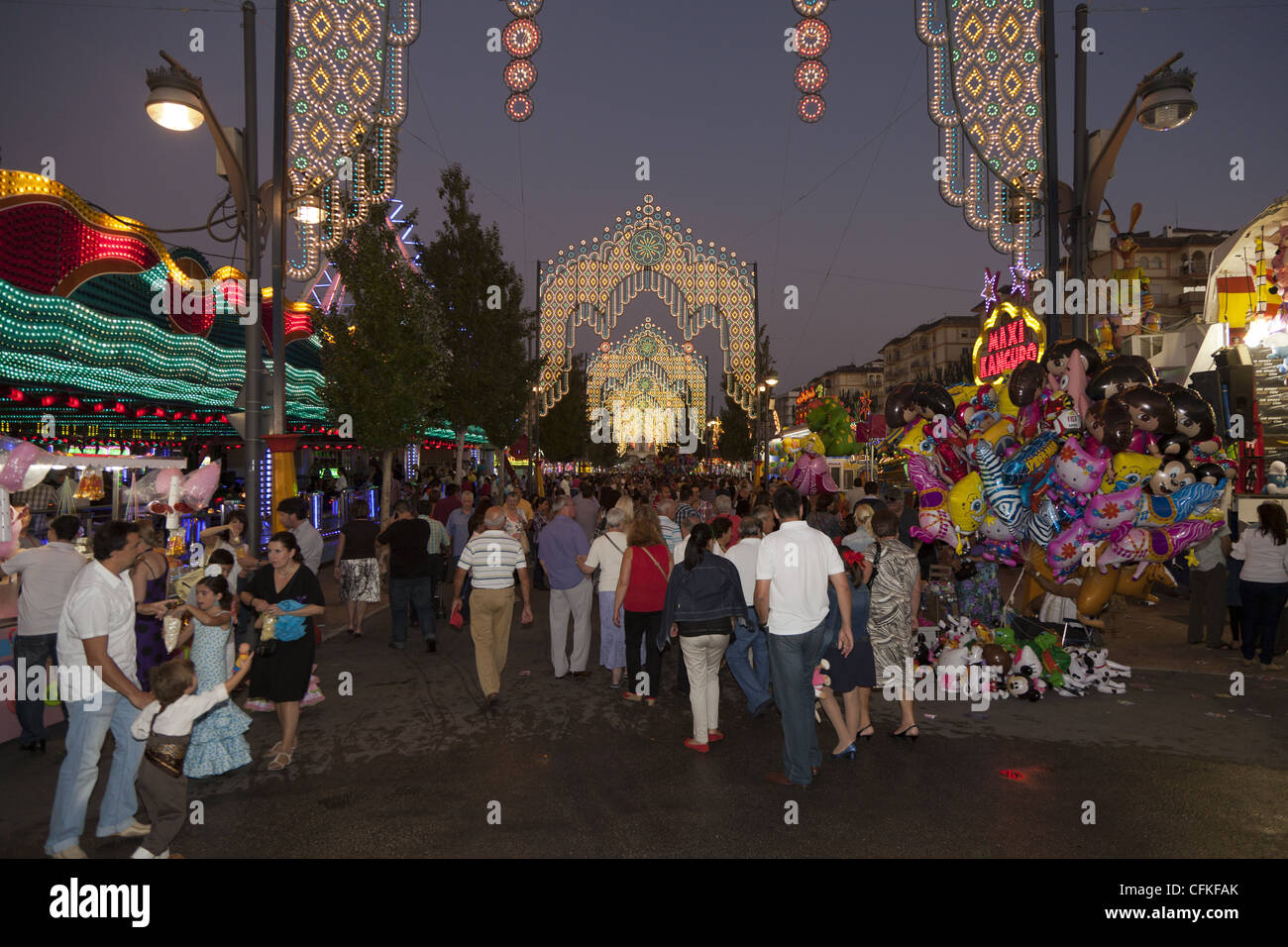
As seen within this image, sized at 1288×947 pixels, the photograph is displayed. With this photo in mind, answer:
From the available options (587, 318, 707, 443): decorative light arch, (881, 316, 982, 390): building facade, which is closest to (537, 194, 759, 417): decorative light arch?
(587, 318, 707, 443): decorative light arch

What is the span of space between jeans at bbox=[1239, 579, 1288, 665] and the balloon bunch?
5.10ft

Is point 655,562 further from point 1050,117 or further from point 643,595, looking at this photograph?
point 1050,117

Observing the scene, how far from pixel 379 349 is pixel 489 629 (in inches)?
376

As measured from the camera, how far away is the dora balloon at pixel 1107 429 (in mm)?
7121

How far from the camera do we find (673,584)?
625cm

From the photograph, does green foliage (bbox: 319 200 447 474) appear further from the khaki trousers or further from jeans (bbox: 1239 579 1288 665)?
jeans (bbox: 1239 579 1288 665)

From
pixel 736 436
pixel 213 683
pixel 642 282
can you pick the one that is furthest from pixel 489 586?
pixel 736 436

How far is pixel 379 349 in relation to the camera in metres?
15.2

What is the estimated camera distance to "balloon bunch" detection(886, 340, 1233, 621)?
285 inches

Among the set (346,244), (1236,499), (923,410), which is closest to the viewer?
(923,410)

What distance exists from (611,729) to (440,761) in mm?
1471

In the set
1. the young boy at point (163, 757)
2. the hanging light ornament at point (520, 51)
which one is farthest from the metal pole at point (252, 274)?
the hanging light ornament at point (520, 51)
